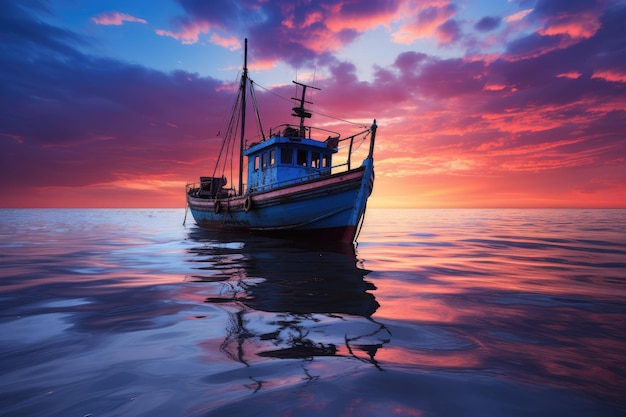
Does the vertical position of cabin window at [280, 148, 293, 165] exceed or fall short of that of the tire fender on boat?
it exceeds it

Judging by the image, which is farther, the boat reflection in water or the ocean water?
the boat reflection in water

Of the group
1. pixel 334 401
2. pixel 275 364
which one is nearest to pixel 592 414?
pixel 334 401

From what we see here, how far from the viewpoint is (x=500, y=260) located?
984 cm

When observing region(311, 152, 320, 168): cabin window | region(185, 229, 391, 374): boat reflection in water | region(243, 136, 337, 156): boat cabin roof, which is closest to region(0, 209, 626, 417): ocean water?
region(185, 229, 391, 374): boat reflection in water

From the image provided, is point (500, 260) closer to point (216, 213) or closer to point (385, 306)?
point (385, 306)

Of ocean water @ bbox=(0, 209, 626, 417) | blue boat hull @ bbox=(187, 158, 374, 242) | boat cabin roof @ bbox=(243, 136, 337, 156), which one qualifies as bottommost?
ocean water @ bbox=(0, 209, 626, 417)

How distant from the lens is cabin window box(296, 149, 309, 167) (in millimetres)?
16906

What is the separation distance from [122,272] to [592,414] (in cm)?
867

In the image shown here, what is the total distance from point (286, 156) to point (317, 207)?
454 cm

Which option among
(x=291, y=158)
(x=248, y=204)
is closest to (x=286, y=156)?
(x=291, y=158)

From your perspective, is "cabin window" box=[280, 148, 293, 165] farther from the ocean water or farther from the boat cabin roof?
the ocean water

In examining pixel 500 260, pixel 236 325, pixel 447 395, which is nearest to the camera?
pixel 447 395

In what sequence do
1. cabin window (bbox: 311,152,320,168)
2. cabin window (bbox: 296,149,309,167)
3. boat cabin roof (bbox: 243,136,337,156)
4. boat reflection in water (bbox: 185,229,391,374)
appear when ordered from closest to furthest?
boat reflection in water (bbox: 185,229,391,374) < boat cabin roof (bbox: 243,136,337,156) < cabin window (bbox: 296,149,309,167) < cabin window (bbox: 311,152,320,168)

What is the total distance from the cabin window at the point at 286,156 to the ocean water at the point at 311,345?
1014 cm
